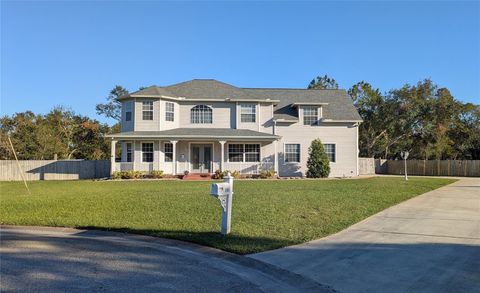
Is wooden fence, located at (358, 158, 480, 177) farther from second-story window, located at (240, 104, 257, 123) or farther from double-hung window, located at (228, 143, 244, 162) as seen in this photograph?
double-hung window, located at (228, 143, 244, 162)

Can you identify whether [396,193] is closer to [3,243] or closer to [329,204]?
[329,204]

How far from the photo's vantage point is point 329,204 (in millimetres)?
12586

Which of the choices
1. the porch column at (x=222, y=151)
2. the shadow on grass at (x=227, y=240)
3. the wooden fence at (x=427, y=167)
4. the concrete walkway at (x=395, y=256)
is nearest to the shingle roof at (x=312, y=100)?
the porch column at (x=222, y=151)

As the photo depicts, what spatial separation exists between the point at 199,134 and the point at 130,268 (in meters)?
22.3

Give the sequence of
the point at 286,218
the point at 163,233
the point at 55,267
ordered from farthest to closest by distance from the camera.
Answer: the point at 286,218
the point at 163,233
the point at 55,267

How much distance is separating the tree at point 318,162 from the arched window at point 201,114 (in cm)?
815

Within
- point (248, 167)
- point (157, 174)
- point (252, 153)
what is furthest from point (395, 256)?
point (252, 153)

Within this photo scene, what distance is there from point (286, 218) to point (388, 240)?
2.81 metres

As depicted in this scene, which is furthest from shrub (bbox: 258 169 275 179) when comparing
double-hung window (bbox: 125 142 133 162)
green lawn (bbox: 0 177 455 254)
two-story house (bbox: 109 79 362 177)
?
green lawn (bbox: 0 177 455 254)

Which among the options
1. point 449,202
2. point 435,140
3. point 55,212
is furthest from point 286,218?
point 435,140

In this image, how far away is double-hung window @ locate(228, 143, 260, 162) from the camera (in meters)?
30.0

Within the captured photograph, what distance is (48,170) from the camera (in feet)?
105

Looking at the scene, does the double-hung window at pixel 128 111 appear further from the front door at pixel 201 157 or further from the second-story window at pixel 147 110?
the front door at pixel 201 157

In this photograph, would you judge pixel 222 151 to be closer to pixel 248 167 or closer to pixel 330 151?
pixel 248 167
